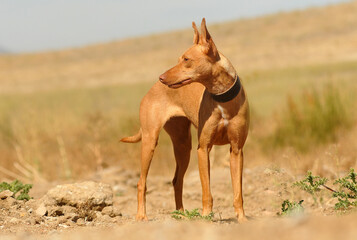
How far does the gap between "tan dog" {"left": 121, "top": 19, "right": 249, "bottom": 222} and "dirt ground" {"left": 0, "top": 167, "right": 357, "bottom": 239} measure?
16.4 inches

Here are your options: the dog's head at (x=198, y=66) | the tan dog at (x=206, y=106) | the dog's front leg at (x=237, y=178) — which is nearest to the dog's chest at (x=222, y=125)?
the tan dog at (x=206, y=106)

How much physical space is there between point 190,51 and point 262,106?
40.4ft

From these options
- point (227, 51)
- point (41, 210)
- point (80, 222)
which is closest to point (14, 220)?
point (41, 210)

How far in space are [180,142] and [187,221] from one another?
Result: 8.39 ft

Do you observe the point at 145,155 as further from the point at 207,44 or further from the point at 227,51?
the point at 227,51

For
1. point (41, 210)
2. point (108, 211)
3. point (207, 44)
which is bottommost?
point (108, 211)

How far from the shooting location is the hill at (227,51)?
1833 inches

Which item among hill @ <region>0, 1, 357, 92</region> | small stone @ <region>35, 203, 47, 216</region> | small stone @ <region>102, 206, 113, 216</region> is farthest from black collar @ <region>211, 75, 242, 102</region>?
hill @ <region>0, 1, 357, 92</region>

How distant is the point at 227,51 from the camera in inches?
2190

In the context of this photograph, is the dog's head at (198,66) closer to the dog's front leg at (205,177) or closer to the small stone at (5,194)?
the dog's front leg at (205,177)

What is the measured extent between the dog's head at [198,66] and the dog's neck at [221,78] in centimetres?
1

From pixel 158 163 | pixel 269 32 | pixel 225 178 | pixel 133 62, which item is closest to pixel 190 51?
pixel 225 178

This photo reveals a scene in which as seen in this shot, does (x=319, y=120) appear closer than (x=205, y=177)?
No

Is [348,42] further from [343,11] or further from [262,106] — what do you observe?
[262,106]
